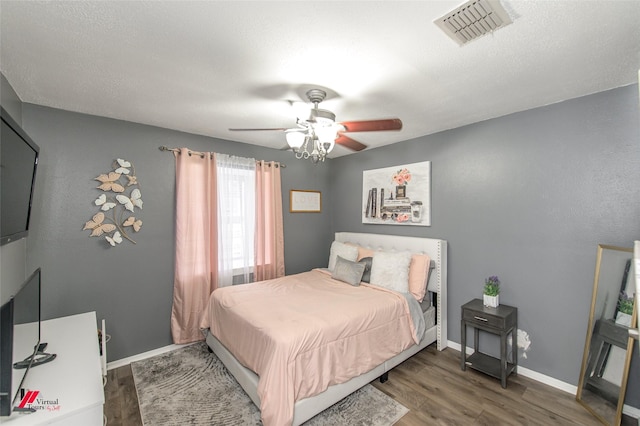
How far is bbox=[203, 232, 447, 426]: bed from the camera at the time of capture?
1.85 meters

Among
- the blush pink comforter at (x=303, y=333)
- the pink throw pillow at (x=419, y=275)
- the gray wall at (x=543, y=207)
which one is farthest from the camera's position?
the pink throw pillow at (x=419, y=275)

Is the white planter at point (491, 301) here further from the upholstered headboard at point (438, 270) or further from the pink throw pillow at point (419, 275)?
the pink throw pillow at point (419, 275)

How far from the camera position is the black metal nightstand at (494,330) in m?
2.41

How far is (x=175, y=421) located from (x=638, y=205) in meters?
3.91

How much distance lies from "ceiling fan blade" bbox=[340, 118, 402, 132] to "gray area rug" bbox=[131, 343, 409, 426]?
7.27 ft

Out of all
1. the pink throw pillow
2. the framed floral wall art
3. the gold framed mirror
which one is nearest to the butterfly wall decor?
the framed floral wall art

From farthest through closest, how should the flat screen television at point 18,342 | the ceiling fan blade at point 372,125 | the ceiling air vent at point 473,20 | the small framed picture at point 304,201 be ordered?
the small framed picture at point 304,201 < the ceiling fan blade at point 372,125 < the ceiling air vent at point 473,20 < the flat screen television at point 18,342

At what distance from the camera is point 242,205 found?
3594 millimetres

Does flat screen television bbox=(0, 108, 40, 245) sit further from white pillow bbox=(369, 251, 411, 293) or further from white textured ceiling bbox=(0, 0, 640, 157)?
A: white pillow bbox=(369, 251, 411, 293)

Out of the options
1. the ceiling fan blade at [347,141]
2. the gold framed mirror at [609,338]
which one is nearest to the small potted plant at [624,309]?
the gold framed mirror at [609,338]

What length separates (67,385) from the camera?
129cm

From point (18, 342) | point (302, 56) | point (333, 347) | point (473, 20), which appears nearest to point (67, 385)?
point (18, 342)

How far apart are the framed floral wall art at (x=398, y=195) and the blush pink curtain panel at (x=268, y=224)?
133cm

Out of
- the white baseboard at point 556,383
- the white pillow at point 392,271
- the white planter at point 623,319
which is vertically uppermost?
the white pillow at point 392,271
